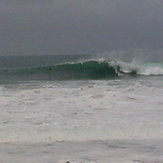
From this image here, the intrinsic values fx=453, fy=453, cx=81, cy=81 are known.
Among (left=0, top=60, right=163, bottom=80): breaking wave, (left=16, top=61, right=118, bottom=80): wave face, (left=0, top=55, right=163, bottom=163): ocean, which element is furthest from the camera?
(left=0, top=60, right=163, bottom=80): breaking wave

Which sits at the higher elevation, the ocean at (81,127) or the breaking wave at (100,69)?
the breaking wave at (100,69)

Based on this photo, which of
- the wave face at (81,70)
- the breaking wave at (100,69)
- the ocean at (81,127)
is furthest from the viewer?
the breaking wave at (100,69)

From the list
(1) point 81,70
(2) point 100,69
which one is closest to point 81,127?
(1) point 81,70

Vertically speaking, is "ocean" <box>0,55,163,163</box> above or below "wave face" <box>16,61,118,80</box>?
below

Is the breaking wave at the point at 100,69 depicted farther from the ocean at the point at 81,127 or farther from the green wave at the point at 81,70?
the ocean at the point at 81,127

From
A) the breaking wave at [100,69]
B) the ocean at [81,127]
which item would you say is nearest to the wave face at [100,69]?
the breaking wave at [100,69]

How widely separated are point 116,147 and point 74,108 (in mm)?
3898

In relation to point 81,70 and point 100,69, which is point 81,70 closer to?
point 81,70

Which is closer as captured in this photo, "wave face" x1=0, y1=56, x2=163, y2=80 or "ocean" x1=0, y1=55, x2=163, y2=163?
"ocean" x1=0, y1=55, x2=163, y2=163

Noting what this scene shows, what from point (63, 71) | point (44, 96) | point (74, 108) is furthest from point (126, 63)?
point (74, 108)

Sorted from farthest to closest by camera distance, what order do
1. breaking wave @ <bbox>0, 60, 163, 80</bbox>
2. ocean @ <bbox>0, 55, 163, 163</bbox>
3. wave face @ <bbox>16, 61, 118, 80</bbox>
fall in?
1. breaking wave @ <bbox>0, 60, 163, 80</bbox>
2. wave face @ <bbox>16, 61, 118, 80</bbox>
3. ocean @ <bbox>0, 55, 163, 163</bbox>

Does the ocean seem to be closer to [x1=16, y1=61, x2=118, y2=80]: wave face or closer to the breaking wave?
[x1=16, y1=61, x2=118, y2=80]: wave face

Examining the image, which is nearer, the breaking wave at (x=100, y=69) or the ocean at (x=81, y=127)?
the ocean at (x=81, y=127)

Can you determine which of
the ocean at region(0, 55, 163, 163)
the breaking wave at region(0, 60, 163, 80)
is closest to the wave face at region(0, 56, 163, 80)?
the breaking wave at region(0, 60, 163, 80)
